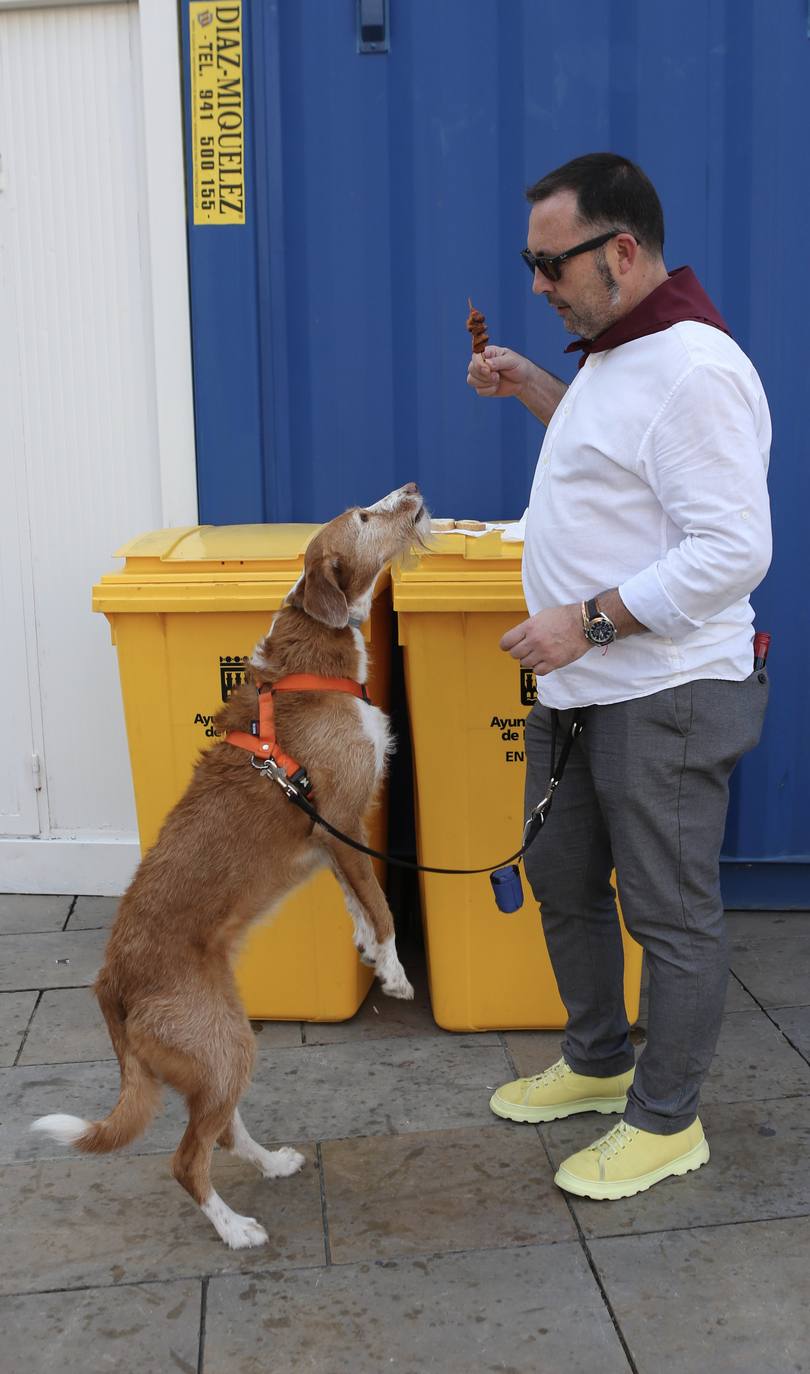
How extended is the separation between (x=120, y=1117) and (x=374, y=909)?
2.52 ft

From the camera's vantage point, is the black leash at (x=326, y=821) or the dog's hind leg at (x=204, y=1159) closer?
the dog's hind leg at (x=204, y=1159)

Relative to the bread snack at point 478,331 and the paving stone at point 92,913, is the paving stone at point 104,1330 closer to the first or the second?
the paving stone at point 92,913

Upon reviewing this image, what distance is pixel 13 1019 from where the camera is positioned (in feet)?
13.1

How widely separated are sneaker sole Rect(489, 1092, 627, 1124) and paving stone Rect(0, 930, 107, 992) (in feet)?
5.30

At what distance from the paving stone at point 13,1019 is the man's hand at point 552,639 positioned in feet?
7.11

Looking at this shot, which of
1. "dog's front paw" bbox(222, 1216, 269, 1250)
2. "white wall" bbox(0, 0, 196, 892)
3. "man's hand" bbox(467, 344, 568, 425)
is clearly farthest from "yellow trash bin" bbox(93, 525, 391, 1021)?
"white wall" bbox(0, 0, 196, 892)

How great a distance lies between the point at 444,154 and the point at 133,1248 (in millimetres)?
3513

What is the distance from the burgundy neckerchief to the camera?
256 centimetres

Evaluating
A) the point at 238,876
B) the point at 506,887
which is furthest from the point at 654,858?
the point at 238,876

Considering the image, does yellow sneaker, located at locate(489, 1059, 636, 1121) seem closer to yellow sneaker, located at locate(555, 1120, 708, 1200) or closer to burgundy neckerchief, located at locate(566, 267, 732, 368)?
yellow sneaker, located at locate(555, 1120, 708, 1200)

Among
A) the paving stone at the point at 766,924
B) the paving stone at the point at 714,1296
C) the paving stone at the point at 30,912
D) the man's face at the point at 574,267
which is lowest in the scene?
the paving stone at the point at 766,924

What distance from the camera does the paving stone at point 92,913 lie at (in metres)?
4.70

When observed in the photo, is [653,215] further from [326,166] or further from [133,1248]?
[133,1248]

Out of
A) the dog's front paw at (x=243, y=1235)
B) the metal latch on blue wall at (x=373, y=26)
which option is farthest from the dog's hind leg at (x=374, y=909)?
the metal latch on blue wall at (x=373, y=26)
